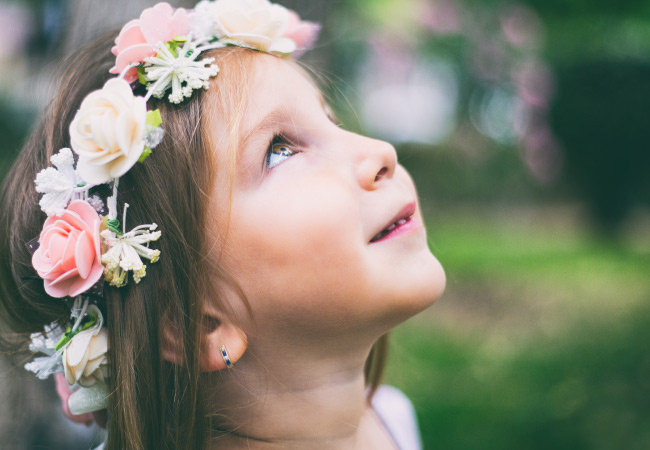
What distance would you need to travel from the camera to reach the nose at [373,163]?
4.92 ft

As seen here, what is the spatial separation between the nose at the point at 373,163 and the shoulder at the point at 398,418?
84cm

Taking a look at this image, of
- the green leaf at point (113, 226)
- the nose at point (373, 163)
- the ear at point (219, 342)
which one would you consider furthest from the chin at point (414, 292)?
the green leaf at point (113, 226)

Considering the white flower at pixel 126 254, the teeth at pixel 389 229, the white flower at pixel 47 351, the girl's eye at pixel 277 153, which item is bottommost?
the white flower at pixel 47 351

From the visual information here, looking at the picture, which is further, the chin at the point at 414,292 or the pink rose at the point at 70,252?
the chin at the point at 414,292

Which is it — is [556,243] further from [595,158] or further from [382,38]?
[382,38]

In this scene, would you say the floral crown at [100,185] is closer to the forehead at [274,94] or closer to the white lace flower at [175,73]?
the white lace flower at [175,73]

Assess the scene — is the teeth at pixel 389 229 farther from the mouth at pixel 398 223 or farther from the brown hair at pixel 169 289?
the brown hair at pixel 169 289

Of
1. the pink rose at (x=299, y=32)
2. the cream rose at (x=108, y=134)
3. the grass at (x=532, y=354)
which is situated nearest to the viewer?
the cream rose at (x=108, y=134)

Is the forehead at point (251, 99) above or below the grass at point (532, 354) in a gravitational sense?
above

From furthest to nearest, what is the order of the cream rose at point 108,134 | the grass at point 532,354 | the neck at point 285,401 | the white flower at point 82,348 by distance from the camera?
the grass at point 532,354 < the neck at point 285,401 < the white flower at point 82,348 < the cream rose at point 108,134

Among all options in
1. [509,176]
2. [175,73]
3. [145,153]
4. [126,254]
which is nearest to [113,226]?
[126,254]

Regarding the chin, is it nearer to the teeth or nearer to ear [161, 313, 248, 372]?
the teeth

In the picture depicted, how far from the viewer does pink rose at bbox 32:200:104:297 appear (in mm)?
1362

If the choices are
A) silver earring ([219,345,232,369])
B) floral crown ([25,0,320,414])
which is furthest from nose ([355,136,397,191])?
silver earring ([219,345,232,369])
